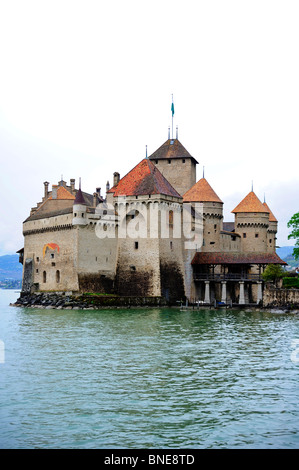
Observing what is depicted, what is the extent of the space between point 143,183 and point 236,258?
9396 millimetres

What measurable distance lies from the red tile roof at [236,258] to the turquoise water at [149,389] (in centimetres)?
2101

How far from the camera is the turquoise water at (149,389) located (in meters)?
12.4

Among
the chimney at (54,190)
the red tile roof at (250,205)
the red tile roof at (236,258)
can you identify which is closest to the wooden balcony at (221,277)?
the red tile roof at (236,258)

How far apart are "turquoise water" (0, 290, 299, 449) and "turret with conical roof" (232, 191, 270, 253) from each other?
97.7 ft

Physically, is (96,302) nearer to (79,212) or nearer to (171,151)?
(79,212)

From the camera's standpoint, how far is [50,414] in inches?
545

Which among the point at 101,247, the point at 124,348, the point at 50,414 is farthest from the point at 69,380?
the point at 101,247

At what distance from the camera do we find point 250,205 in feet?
194

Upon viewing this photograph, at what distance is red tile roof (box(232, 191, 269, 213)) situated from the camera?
58906 mm

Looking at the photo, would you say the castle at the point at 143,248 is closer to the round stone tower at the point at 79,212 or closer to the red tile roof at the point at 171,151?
the round stone tower at the point at 79,212

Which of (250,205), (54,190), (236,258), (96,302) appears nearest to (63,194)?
(54,190)

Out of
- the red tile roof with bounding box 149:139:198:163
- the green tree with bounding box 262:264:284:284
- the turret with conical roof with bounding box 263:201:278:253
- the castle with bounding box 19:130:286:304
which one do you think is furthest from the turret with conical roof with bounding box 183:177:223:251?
the turret with conical roof with bounding box 263:201:278:253

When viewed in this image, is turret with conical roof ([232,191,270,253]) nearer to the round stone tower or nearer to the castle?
the castle
